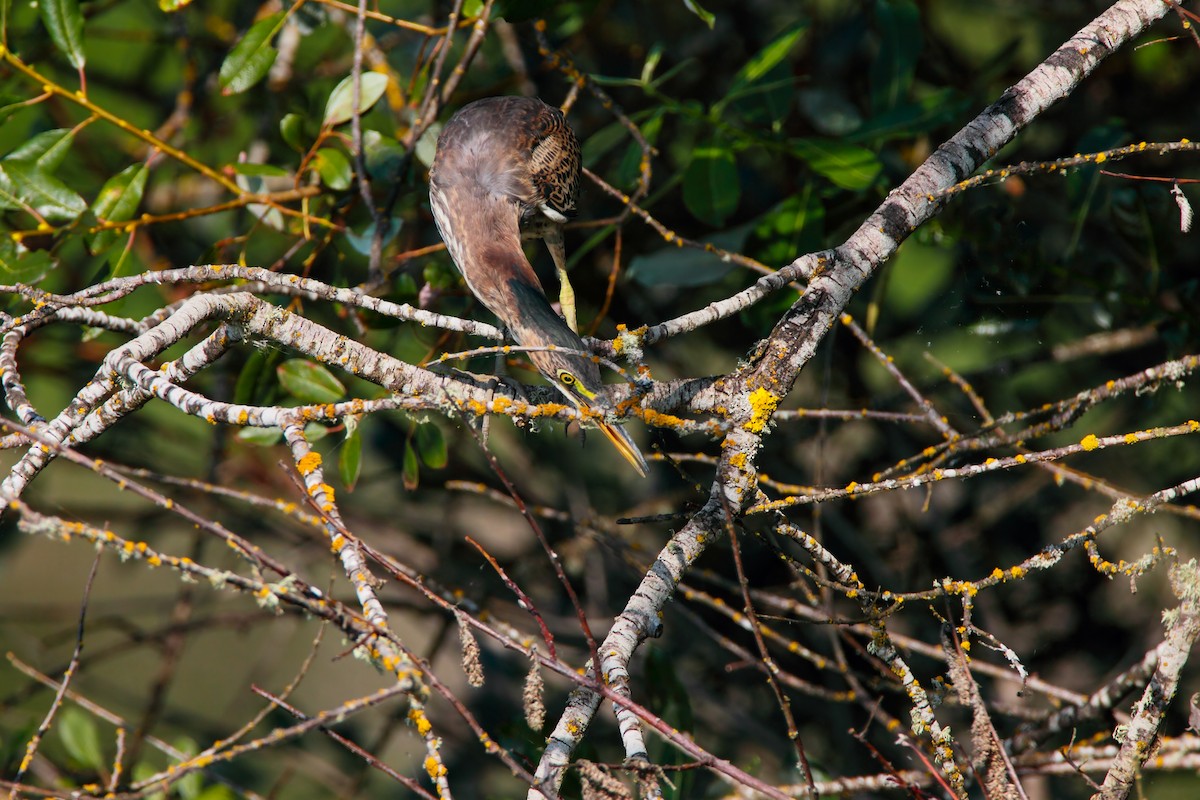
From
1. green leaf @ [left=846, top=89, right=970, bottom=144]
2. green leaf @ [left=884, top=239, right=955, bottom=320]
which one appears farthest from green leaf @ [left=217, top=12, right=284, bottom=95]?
green leaf @ [left=884, top=239, right=955, bottom=320]

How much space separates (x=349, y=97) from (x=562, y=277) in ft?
3.03

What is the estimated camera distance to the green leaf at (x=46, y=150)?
2539 mm

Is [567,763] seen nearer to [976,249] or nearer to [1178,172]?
[976,249]

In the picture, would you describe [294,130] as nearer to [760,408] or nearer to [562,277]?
[562,277]

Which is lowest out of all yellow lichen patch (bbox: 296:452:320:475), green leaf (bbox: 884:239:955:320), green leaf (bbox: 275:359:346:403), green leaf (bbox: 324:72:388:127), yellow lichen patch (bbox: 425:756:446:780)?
yellow lichen patch (bbox: 425:756:446:780)

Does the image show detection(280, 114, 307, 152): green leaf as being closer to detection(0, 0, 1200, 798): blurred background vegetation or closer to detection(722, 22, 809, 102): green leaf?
detection(0, 0, 1200, 798): blurred background vegetation

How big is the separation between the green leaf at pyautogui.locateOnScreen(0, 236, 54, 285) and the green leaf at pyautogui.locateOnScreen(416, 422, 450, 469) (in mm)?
1083

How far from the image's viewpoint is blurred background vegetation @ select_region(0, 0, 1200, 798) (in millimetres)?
2896

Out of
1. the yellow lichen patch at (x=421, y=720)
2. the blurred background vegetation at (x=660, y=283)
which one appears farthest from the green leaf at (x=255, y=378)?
the yellow lichen patch at (x=421, y=720)

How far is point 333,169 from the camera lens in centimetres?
274

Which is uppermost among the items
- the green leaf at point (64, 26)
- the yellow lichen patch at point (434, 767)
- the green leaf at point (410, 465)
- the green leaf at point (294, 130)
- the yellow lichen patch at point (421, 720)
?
the green leaf at point (294, 130)

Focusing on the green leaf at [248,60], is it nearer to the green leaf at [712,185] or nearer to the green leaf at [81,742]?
the green leaf at [712,185]

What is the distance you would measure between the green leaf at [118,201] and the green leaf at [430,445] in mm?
1017

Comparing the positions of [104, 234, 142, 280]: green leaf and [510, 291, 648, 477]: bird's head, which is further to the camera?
[104, 234, 142, 280]: green leaf
